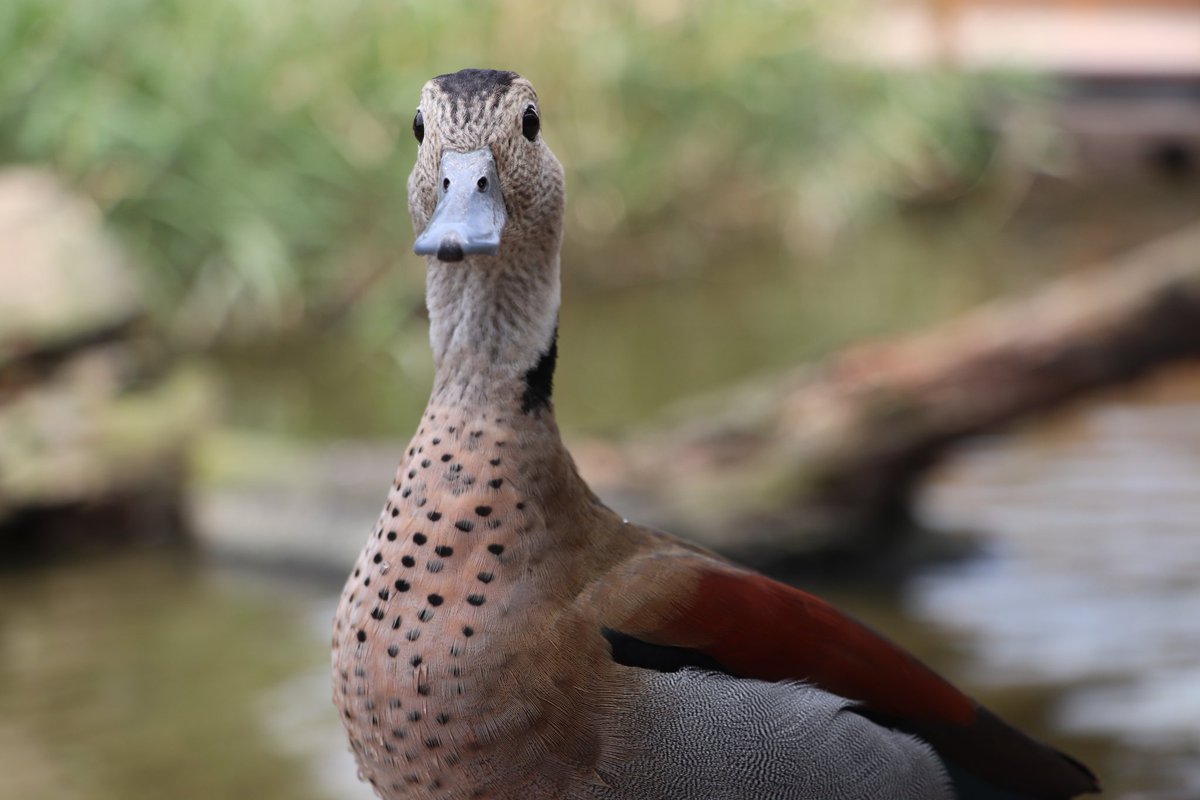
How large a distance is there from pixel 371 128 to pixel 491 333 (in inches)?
220

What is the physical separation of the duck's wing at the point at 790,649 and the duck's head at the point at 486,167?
0.48m

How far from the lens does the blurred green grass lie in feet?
21.9

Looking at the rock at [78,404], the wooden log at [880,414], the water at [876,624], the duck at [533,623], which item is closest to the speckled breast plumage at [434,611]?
the duck at [533,623]

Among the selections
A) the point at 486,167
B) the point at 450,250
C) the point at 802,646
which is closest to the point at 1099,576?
the point at 802,646

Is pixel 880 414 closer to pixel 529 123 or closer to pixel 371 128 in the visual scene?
pixel 529 123

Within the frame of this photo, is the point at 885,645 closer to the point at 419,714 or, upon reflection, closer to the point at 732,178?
the point at 419,714

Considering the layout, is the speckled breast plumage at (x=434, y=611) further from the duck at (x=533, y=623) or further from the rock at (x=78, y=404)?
the rock at (x=78, y=404)

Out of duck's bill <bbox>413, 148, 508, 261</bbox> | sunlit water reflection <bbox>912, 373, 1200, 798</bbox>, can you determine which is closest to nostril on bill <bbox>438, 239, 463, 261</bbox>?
duck's bill <bbox>413, 148, 508, 261</bbox>

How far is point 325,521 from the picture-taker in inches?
184

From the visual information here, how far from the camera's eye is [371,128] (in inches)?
Answer: 293

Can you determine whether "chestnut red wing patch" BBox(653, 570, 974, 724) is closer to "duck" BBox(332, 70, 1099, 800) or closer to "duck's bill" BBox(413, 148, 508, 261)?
"duck" BBox(332, 70, 1099, 800)

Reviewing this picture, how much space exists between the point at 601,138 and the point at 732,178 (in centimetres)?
112

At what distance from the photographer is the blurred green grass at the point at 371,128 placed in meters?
6.66

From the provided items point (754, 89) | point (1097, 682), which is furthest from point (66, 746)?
point (754, 89)
